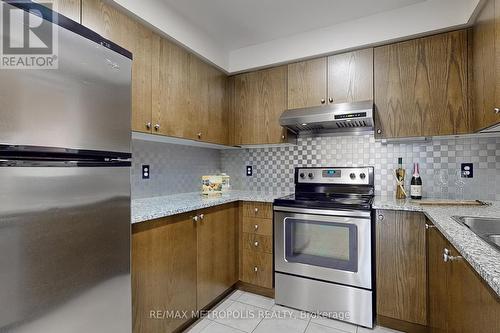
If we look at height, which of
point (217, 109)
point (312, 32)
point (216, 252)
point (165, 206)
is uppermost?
point (312, 32)

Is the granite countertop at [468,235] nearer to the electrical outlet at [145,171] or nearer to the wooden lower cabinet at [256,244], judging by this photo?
the wooden lower cabinet at [256,244]

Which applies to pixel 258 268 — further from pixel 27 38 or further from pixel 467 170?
pixel 27 38

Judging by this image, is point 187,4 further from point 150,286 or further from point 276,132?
point 150,286

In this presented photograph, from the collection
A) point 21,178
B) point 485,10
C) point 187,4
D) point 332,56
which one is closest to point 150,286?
point 21,178

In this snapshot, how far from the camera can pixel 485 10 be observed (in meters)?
1.49

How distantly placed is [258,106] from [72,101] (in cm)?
179

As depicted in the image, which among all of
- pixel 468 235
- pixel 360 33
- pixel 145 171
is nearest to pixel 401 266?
pixel 468 235

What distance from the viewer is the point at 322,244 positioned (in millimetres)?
1963

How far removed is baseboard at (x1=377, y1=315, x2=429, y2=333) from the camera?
67.3 inches

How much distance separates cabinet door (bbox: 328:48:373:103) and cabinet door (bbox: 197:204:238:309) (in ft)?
4.42

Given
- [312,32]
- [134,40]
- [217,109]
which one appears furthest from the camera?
[217,109]

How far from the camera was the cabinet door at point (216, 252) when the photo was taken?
6.22 ft

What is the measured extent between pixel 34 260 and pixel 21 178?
0.27 m

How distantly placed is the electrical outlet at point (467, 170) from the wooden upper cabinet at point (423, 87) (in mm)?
362
